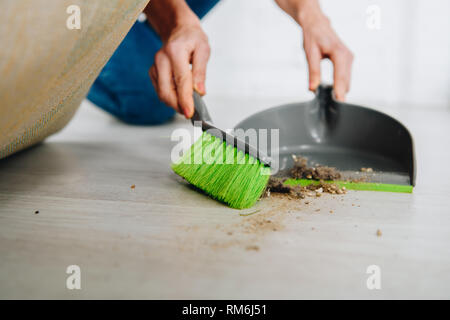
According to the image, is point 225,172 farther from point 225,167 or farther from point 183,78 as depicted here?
point 183,78

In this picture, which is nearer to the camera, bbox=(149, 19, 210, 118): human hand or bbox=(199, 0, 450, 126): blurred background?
bbox=(149, 19, 210, 118): human hand

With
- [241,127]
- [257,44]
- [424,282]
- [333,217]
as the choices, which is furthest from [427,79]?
[424,282]

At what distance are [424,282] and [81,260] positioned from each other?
1.32 feet

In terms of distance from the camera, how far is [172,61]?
83 cm

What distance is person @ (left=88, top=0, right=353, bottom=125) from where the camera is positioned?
0.84 meters


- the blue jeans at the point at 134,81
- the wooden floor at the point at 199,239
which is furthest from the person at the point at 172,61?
the wooden floor at the point at 199,239

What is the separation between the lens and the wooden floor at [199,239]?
1.55ft

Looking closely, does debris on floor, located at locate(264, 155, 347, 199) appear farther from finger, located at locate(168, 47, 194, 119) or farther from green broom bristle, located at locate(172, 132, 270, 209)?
finger, located at locate(168, 47, 194, 119)

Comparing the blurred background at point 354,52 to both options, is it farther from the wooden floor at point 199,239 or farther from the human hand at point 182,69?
the wooden floor at point 199,239

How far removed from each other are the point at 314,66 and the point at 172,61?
32 cm

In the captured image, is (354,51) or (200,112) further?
(354,51)

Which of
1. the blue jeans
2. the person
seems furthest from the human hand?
the blue jeans

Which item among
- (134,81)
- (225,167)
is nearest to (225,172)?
(225,167)
